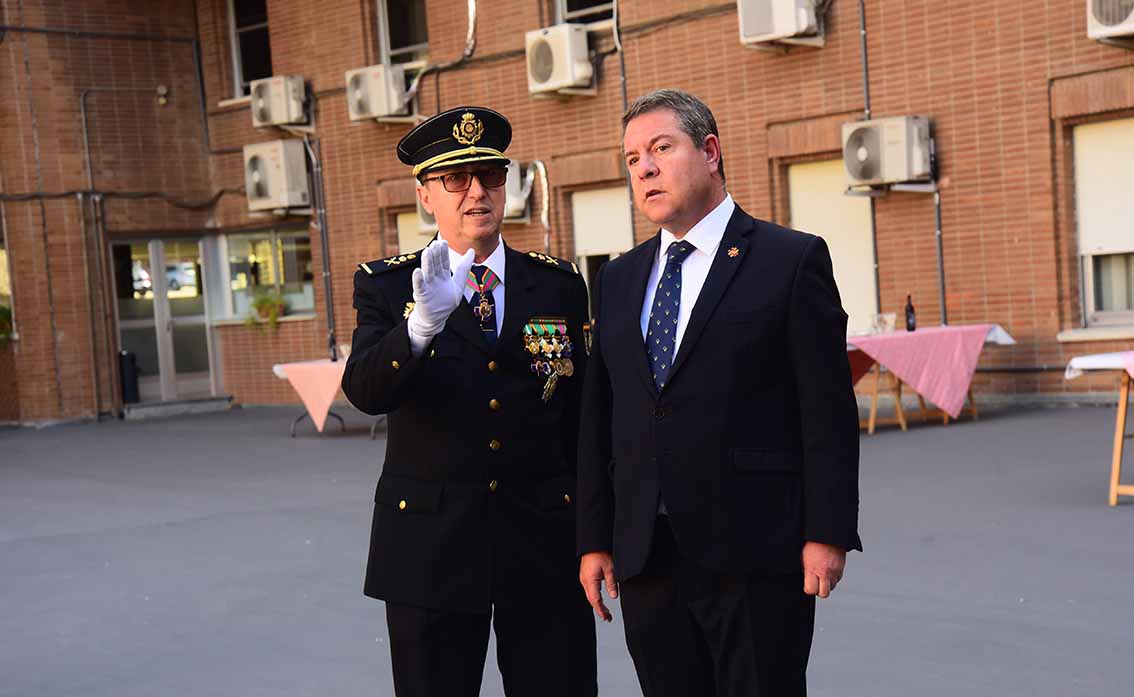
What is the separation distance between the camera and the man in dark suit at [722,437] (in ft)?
8.91

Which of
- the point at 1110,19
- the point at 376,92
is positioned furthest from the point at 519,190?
the point at 1110,19

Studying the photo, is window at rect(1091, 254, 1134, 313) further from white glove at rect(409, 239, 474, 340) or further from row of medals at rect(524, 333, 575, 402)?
white glove at rect(409, 239, 474, 340)

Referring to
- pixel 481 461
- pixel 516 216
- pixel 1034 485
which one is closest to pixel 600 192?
pixel 516 216

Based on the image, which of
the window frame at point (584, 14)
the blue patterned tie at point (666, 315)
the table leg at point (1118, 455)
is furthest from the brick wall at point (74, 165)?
the blue patterned tie at point (666, 315)

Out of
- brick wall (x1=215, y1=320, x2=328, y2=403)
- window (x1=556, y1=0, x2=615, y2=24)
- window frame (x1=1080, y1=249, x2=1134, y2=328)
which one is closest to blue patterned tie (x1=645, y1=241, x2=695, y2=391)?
window frame (x1=1080, y1=249, x2=1134, y2=328)

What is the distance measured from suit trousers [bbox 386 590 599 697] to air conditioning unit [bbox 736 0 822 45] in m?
10.8

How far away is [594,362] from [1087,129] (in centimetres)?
1039

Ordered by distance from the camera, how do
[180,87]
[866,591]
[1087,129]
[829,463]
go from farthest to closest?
[180,87]
[1087,129]
[866,591]
[829,463]

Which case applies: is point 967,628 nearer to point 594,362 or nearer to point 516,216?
point 594,362

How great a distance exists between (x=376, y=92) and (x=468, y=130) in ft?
48.3

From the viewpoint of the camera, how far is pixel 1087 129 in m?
12.2

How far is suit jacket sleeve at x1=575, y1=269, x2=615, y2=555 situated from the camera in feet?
9.73

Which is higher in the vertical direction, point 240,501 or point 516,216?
point 516,216

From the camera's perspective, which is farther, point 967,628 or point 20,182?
point 20,182
